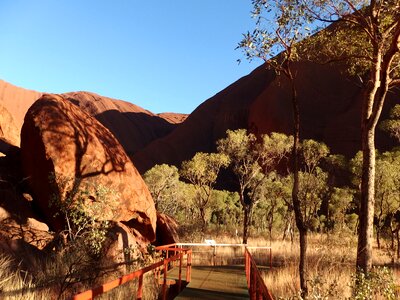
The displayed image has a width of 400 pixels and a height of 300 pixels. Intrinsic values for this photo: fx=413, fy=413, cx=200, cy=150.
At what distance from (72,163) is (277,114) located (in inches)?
2403

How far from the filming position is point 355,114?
6456cm

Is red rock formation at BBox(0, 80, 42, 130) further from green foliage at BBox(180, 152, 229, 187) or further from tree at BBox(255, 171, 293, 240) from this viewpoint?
green foliage at BBox(180, 152, 229, 187)

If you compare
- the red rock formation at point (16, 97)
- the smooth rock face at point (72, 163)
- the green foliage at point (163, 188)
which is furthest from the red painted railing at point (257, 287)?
the red rock formation at point (16, 97)

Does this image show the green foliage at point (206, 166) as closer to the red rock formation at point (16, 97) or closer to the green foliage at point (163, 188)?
the green foliage at point (163, 188)

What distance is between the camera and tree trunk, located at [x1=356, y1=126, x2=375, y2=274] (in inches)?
321

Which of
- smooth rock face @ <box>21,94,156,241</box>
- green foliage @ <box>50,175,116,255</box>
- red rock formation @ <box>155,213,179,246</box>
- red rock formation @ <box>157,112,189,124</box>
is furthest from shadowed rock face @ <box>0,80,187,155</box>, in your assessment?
green foliage @ <box>50,175,116,255</box>

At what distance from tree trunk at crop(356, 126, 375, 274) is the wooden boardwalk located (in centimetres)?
289

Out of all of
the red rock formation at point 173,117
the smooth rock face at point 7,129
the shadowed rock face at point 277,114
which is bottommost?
the smooth rock face at point 7,129

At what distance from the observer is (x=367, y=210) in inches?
333

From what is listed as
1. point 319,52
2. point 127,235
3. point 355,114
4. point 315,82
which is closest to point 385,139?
point 355,114

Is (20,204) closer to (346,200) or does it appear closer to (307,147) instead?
(307,147)

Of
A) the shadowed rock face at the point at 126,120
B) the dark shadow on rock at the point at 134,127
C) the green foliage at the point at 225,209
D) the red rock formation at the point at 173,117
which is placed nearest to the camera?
the green foliage at the point at 225,209

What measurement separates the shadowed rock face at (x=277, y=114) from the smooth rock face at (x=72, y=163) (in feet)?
126

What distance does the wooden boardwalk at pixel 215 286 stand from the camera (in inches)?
384
